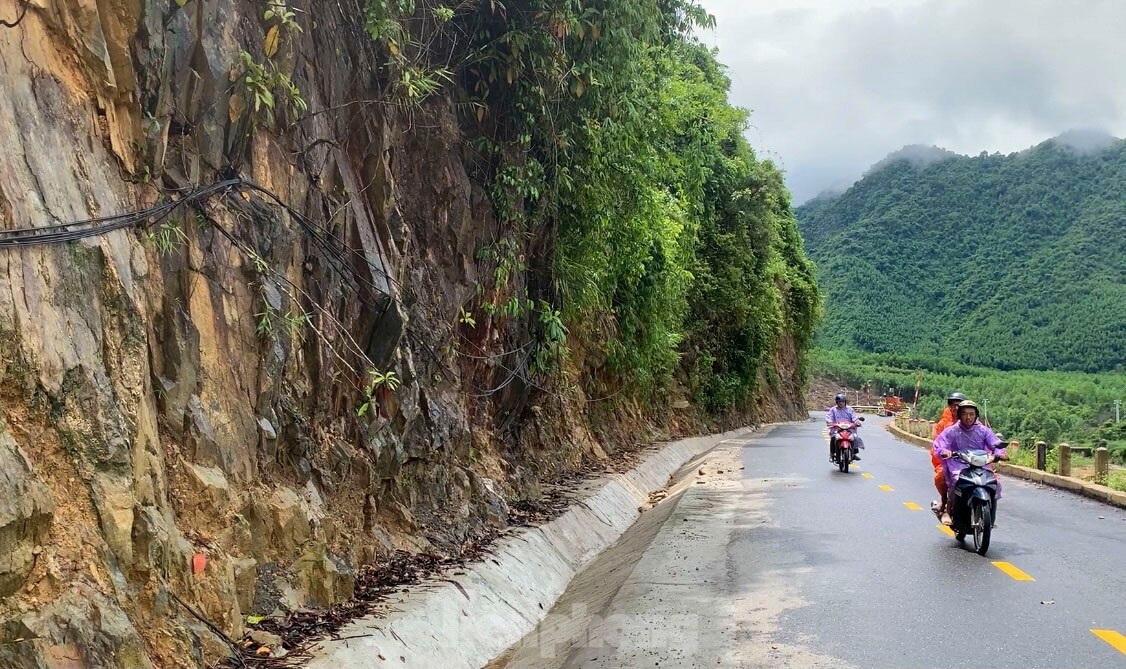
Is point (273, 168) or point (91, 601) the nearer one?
point (91, 601)

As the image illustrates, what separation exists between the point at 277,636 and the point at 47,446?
2235 millimetres

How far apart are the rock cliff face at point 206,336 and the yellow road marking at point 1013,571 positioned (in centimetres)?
553

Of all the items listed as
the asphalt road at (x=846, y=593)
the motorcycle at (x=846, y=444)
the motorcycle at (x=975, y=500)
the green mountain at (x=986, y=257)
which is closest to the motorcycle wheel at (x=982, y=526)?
the motorcycle at (x=975, y=500)

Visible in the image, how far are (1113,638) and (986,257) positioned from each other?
115 metres

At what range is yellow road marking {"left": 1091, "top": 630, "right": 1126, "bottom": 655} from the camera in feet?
20.7

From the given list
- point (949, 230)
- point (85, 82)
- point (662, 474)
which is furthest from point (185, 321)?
point (949, 230)

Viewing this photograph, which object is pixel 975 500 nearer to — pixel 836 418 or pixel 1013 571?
pixel 1013 571

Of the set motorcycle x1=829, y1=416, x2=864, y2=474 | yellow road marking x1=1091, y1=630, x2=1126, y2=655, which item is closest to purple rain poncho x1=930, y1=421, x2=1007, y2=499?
yellow road marking x1=1091, y1=630, x2=1126, y2=655

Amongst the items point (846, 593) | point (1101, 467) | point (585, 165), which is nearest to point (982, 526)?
point (846, 593)

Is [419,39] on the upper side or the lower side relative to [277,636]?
upper

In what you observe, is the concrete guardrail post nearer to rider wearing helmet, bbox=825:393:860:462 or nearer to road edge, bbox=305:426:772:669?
rider wearing helmet, bbox=825:393:860:462

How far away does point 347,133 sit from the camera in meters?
9.29

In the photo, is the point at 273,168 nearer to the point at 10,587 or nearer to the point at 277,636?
the point at 277,636

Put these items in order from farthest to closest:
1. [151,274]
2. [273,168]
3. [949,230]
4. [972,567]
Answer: [949,230], [972,567], [273,168], [151,274]
